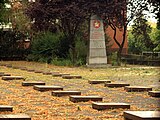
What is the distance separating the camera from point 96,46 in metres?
23.7

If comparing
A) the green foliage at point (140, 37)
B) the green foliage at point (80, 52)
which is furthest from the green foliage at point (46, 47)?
the green foliage at point (140, 37)

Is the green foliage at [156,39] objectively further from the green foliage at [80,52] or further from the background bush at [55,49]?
the background bush at [55,49]

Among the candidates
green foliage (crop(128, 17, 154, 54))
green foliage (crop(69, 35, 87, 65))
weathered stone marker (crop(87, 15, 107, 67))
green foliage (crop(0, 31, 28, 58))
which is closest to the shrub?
green foliage (crop(69, 35, 87, 65))

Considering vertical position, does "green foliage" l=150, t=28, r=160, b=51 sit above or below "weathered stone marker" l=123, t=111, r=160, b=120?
above

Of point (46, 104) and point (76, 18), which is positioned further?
point (76, 18)

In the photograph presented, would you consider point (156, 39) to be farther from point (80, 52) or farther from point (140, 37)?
point (80, 52)

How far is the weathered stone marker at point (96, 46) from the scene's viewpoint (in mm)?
23516

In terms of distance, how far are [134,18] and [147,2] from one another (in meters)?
1.44

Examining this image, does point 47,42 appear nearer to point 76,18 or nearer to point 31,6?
point 31,6

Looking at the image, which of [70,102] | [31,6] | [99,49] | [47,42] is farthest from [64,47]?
[70,102]

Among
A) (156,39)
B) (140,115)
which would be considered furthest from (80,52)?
(140,115)

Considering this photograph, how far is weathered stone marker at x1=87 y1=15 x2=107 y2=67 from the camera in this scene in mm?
23516

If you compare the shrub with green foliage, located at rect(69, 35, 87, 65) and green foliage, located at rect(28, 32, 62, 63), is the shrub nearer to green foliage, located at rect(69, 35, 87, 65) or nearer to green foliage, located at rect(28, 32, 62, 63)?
green foliage, located at rect(28, 32, 62, 63)

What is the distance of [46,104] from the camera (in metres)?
7.28
